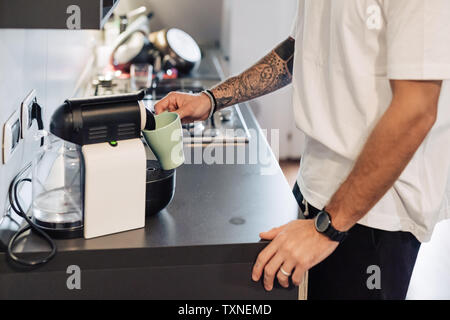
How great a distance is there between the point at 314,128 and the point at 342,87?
111mm

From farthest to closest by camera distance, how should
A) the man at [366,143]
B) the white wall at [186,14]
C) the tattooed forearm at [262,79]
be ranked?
1. the white wall at [186,14]
2. the tattooed forearm at [262,79]
3. the man at [366,143]

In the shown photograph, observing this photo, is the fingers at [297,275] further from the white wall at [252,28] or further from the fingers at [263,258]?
the white wall at [252,28]

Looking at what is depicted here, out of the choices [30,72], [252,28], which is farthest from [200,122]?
[252,28]

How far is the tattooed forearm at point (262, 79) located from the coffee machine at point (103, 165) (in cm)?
45

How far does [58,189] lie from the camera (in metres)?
1.23

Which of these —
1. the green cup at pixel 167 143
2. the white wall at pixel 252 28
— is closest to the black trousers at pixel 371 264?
the green cup at pixel 167 143

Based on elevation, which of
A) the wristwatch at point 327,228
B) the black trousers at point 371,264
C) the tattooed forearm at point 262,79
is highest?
the tattooed forearm at point 262,79

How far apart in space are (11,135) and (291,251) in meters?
0.63

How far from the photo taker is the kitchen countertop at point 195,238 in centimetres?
112

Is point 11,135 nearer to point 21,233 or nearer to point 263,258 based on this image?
point 21,233

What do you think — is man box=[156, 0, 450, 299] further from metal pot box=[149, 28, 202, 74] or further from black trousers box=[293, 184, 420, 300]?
metal pot box=[149, 28, 202, 74]

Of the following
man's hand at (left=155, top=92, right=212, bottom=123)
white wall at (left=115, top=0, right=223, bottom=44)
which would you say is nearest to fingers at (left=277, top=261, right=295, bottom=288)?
man's hand at (left=155, top=92, right=212, bottom=123)
